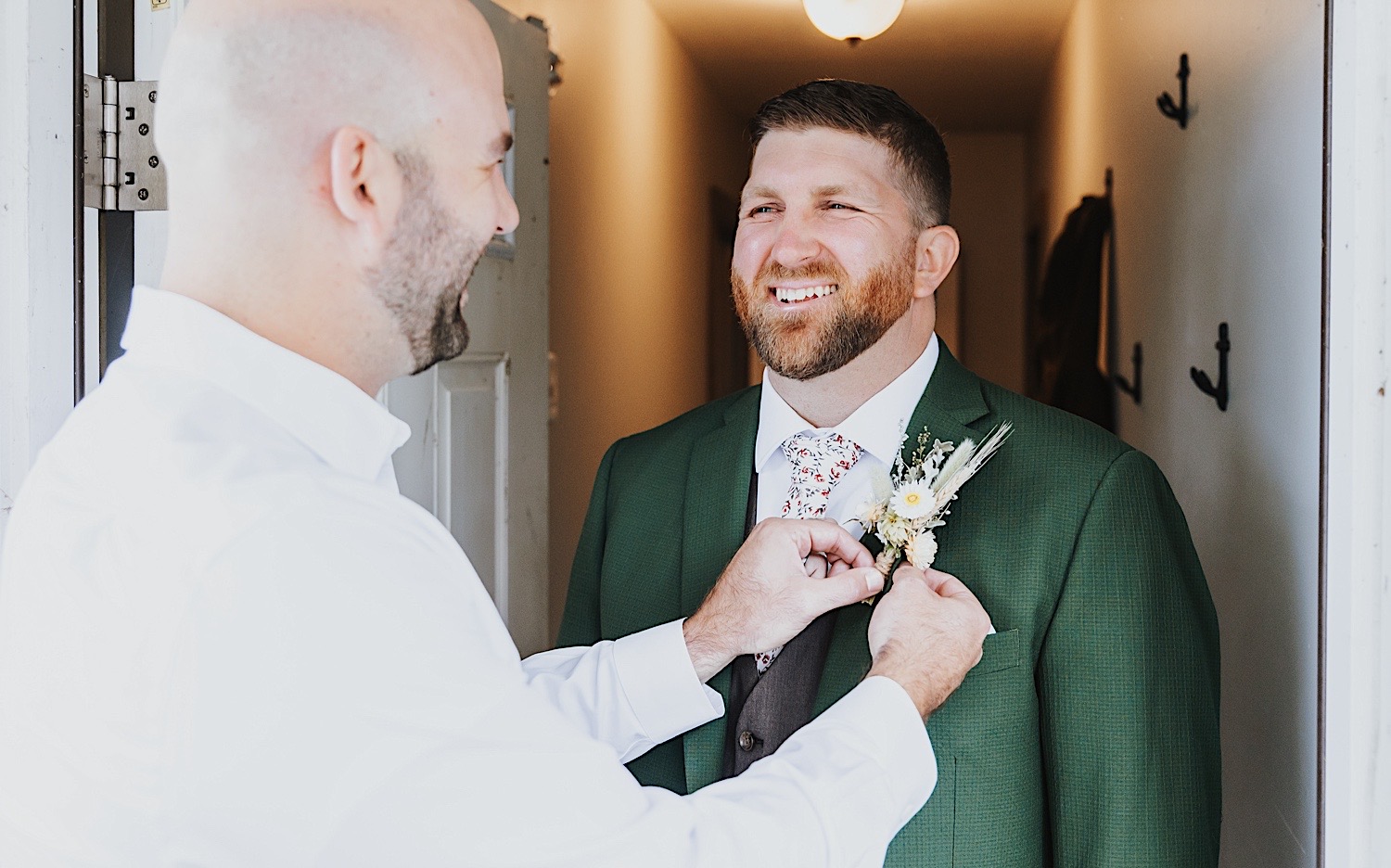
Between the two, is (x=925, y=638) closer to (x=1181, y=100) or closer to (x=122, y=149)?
(x=122, y=149)

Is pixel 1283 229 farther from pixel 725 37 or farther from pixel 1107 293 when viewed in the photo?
pixel 725 37

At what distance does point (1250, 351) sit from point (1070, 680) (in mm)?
750

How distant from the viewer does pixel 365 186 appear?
1.02 metres

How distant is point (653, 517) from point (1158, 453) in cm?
154

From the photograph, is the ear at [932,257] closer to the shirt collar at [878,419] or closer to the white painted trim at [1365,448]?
the shirt collar at [878,419]

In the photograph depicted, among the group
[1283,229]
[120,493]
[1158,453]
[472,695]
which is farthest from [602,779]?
[1158,453]

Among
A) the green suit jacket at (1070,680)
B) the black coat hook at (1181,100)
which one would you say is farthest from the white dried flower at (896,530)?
the black coat hook at (1181,100)

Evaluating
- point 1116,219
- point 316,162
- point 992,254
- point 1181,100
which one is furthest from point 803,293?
point 992,254

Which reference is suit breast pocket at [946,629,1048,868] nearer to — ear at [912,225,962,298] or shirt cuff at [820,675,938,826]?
shirt cuff at [820,675,938,826]

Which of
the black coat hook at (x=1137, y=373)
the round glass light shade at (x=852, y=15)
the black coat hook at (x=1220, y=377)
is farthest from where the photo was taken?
the round glass light shade at (x=852, y=15)

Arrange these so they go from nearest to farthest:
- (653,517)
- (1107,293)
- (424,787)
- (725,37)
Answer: (424,787) → (653,517) → (1107,293) → (725,37)

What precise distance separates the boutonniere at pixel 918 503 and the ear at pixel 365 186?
672 mm

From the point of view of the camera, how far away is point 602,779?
3.06 feet

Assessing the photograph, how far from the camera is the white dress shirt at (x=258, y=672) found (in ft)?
2.75
